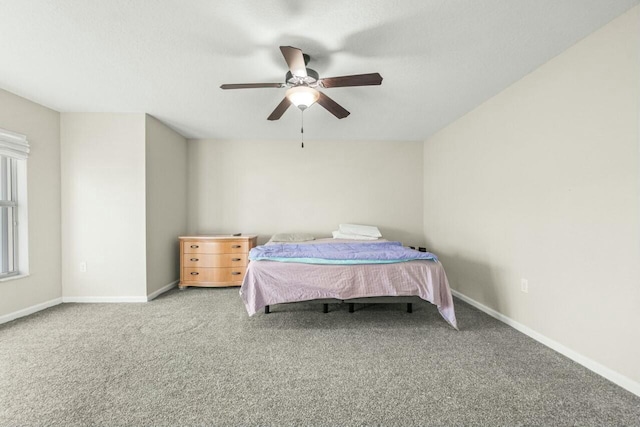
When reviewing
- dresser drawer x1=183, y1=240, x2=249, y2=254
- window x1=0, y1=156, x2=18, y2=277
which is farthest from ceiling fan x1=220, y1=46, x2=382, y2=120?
window x1=0, y1=156, x2=18, y2=277

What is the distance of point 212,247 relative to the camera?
347cm

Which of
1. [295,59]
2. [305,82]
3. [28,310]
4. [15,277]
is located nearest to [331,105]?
[305,82]

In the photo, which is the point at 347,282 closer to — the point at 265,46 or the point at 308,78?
the point at 308,78

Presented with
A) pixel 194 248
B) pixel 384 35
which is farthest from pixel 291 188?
pixel 384 35

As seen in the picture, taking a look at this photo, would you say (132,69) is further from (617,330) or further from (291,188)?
(617,330)

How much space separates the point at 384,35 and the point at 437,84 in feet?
2.95

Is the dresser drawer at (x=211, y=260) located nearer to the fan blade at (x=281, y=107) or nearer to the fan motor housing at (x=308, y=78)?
the fan blade at (x=281, y=107)

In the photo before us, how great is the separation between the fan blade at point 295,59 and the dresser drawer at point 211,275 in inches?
106

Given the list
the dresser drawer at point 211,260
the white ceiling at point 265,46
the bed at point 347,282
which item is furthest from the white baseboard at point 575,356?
the dresser drawer at point 211,260

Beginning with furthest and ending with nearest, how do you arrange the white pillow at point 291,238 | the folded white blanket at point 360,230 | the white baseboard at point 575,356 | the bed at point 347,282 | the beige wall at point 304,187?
the beige wall at point 304,187 → the folded white blanket at point 360,230 → the white pillow at point 291,238 → the bed at point 347,282 → the white baseboard at point 575,356

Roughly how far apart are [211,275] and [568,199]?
380 cm

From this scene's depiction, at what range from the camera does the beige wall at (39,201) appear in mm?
2471

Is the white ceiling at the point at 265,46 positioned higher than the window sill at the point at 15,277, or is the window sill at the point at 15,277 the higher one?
the white ceiling at the point at 265,46

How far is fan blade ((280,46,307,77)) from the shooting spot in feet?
4.95
